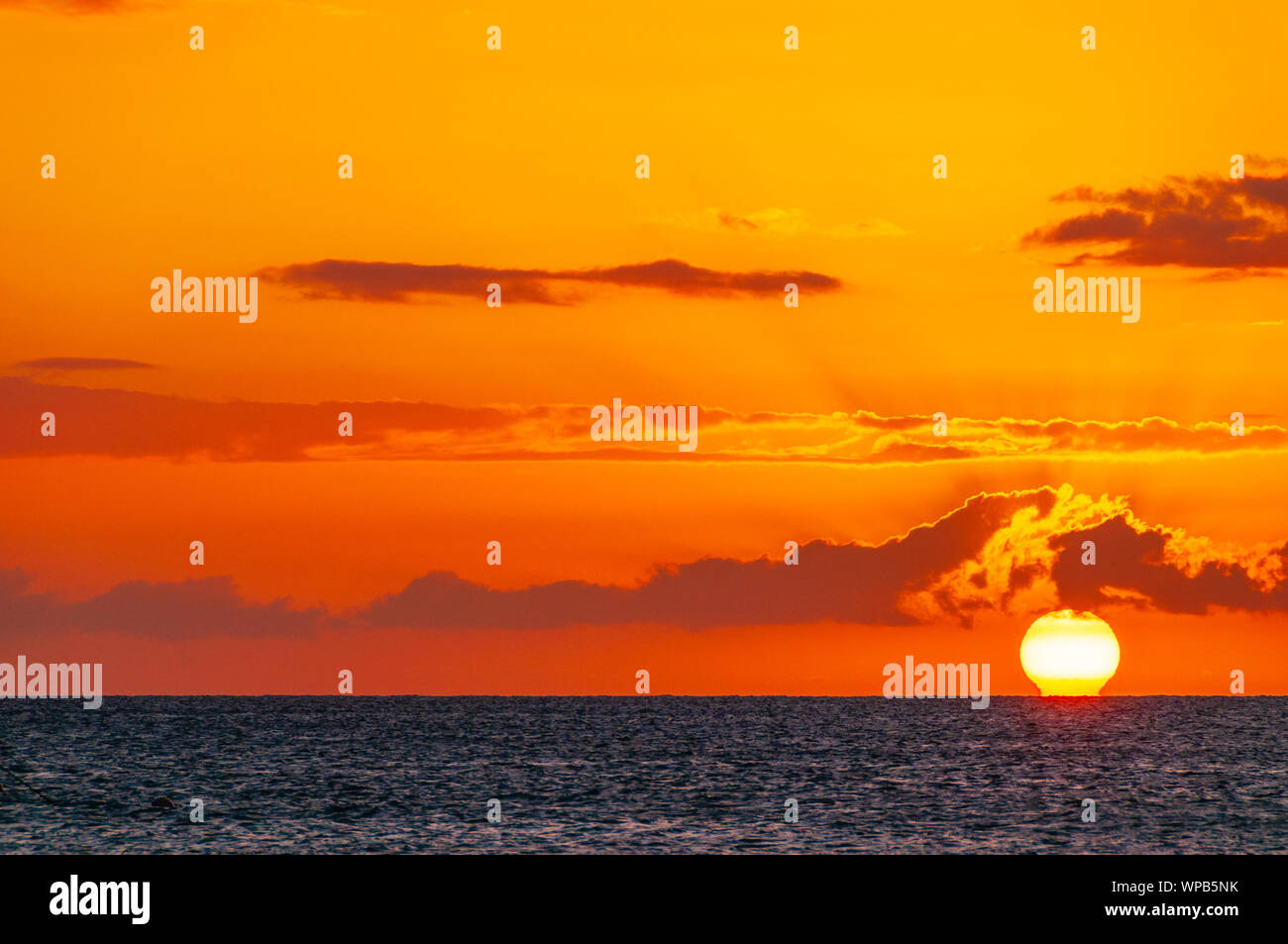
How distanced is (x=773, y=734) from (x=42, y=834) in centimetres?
10911

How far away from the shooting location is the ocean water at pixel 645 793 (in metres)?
61.2

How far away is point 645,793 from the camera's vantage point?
8350cm

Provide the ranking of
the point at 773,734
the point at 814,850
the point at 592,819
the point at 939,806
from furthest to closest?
the point at 773,734 < the point at 939,806 < the point at 592,819 < the point at 814,850

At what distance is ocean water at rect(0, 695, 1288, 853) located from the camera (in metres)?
61.2
